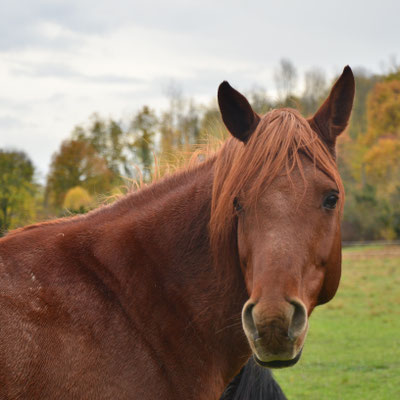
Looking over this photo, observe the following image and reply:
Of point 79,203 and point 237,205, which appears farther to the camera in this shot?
point 79,203

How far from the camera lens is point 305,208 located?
3.15 metres

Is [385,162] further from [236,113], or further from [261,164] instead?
[261,164]

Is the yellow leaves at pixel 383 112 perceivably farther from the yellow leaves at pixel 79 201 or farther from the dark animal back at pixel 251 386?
the dark animal back at pixel 251 386

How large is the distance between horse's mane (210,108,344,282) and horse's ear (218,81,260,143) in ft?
0.24

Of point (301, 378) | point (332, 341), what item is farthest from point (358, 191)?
point (301, 378)

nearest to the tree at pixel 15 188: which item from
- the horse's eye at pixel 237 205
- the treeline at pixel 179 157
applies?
the treeline at pixel 179 157

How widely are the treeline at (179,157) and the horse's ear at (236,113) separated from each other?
552 millimetres

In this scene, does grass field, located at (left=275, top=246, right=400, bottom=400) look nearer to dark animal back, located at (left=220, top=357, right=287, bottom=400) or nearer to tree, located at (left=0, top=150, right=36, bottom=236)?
dark animal back, located at (left=220, top=357, right=287, bottom=400)

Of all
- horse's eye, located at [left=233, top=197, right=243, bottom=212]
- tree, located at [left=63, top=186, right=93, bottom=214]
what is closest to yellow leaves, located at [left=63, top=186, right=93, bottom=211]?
tree, located at [left=63, top=186, right=93, bottom=214]

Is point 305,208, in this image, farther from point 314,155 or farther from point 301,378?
point 301,378

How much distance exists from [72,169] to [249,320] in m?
17.2

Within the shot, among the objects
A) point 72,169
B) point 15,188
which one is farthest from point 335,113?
point 72,169

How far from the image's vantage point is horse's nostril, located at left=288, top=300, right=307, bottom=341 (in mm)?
2842

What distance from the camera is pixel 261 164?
3.32 metres
